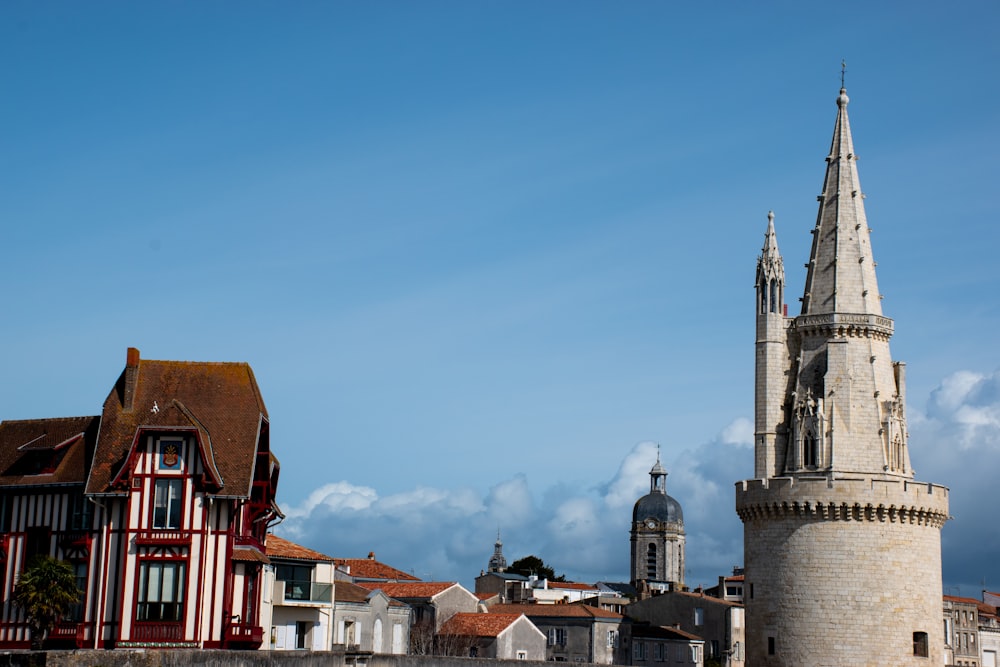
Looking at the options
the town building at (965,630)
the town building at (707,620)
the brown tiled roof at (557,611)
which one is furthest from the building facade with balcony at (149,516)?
the town building at (965,630)

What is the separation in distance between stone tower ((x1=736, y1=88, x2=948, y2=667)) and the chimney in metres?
24.8

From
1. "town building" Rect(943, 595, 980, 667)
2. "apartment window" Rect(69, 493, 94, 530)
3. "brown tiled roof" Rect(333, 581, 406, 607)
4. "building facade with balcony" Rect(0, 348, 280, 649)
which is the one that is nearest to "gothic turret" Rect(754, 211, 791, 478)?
"brown tiled roof" Rect(333, 581, 406, 607)

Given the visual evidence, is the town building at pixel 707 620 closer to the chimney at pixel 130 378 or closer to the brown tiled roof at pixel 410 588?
the brown tiled roof at pixel 410 588

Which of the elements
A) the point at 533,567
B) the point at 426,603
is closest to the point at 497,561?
the point at 533,567

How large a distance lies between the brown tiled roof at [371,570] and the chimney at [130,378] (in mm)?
34162

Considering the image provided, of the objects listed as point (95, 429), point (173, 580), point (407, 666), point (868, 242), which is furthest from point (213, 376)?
point (868, 242)

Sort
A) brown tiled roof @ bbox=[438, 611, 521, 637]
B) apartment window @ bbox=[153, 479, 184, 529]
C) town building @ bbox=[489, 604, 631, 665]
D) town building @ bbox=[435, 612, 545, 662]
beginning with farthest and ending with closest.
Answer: town building @ bbox=[489, 604, 631, 665]
brown tiled roof @ bbox=[438, 611, 521, 637]
town building @ bbox=[435, 612, 545, 662]
apartment window @ bbox=[153, 479, 184, 529]

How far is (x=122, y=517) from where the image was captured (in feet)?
130

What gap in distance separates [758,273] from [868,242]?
15.1 ft

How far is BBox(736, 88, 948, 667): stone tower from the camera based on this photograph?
51812mm

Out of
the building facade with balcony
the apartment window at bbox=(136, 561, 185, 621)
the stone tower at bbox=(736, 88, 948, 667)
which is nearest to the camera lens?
the apartment window at bbox=(136, 561, 185, 621)

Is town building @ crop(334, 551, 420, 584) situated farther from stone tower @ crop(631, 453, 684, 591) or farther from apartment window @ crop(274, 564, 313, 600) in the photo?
stone tower @ crop(631, 453, 684, 591)

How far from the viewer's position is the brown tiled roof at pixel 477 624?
7106cm

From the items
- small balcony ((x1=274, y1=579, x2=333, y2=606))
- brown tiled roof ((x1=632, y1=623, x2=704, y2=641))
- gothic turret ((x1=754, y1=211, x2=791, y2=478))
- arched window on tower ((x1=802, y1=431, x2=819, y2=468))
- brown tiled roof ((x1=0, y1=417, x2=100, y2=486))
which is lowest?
brown tiled roof ((x1=632, y1=623, x2=704, y2=641))
